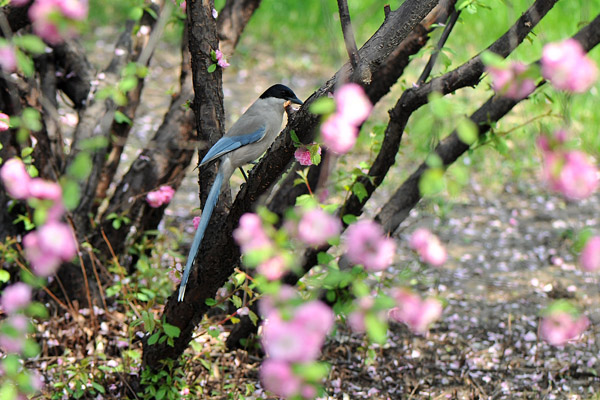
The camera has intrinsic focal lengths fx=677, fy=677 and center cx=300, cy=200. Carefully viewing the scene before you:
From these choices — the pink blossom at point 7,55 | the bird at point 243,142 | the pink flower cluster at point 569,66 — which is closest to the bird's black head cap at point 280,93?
the bird at point 243,142

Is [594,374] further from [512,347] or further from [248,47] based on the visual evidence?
[248,47]

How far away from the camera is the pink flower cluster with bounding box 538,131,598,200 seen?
3.27 feet

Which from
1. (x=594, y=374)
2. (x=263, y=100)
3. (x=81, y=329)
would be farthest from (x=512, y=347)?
(x=81, y=329)

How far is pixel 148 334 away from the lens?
2.23 meters

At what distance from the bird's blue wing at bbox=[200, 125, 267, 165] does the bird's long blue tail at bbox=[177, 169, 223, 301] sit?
0.07m

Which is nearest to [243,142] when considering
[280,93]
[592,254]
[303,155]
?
[280,93]

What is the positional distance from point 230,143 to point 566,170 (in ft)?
4.30

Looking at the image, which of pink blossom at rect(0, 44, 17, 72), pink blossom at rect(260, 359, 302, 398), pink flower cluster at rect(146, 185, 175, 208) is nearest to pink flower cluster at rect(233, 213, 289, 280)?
pink blossom at rect(260, 359, 302, 398)

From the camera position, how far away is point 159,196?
2826 mm

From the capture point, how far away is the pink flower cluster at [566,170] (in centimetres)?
100

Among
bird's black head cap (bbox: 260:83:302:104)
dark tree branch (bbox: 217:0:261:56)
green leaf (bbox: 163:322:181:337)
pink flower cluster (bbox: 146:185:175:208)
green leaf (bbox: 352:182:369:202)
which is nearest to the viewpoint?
green leaf (bbox: 163:322:181:337)

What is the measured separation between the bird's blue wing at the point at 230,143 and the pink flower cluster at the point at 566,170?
3.97ft

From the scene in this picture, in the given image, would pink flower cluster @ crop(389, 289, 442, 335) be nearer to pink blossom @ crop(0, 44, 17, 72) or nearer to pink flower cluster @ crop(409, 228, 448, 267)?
pink flower cluster @ crop(409, 228, 448, 267)

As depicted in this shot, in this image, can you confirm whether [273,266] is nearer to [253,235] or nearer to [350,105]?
[253,235]
